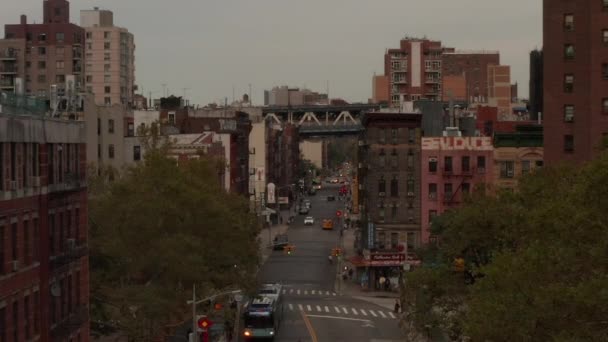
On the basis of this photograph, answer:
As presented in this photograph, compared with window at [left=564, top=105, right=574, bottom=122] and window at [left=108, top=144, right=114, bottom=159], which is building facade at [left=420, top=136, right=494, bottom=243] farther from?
window at [left=108, top=144, right=114, bottom=159]

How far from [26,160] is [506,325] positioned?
1926 centimetres

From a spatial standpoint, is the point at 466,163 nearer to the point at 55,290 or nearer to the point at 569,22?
the point at 569,22

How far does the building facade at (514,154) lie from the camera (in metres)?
128

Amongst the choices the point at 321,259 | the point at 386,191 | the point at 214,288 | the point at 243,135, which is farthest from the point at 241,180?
the point at 214,288

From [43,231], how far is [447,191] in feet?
280

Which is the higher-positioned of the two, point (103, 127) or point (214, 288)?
point (103, 127)

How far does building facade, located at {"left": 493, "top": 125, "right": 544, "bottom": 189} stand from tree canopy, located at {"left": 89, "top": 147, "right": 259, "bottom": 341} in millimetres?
47793

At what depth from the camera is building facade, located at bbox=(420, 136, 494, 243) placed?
5305 inches

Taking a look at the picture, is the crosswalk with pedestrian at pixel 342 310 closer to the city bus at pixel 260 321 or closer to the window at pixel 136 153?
the city bus at pixel 260 321

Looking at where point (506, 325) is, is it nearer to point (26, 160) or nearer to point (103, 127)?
point (26, 160)

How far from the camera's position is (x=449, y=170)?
5379 inches

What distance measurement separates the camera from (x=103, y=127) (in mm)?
127625

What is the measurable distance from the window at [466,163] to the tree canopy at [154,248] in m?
52.2

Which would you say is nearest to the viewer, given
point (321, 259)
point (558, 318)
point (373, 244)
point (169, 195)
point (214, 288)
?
point (558, 318)
